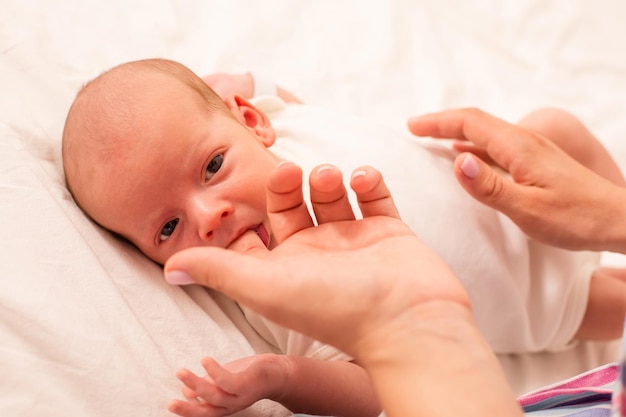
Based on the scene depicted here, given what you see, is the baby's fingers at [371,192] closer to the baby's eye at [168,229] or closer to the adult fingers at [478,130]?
the baby's eye at [168,229]

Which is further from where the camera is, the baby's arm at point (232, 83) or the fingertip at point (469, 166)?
the baby's arm at point (232, 83)

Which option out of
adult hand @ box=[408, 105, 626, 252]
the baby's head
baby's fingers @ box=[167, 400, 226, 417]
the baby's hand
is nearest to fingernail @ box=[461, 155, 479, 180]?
adult hand @ box=[408, 105, 626, 252]

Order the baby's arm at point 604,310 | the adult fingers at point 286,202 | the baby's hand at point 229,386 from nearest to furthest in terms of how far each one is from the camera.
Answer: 1. the adult fingers at point 286,202
2. the baby's hand at point 229,386
3. the baby's arm at point 604,310

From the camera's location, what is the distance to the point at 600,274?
1401mm

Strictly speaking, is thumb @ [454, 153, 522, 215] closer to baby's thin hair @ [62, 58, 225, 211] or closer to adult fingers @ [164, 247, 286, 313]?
baby's thin hair @ [62, 58, 225, 211]

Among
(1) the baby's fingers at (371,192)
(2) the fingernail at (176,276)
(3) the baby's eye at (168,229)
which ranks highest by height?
(1) the baby's fingers at (371,192)

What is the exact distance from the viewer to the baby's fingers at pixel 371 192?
803mm

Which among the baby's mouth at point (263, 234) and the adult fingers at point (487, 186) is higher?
the adult fingers at point (487, 186)

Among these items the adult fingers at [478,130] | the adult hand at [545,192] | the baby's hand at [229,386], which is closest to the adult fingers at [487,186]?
the adult hand at [545,192]

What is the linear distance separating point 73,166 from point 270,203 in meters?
0.40

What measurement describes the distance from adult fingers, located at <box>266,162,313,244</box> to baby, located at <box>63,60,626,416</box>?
4 centimetres

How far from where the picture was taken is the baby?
1.00m

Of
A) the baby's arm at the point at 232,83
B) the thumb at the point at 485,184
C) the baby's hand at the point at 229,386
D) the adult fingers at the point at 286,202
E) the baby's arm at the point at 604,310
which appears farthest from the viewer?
the baby's arm at the point at 232,83

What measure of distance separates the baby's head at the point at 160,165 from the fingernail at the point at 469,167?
30 centimetres
